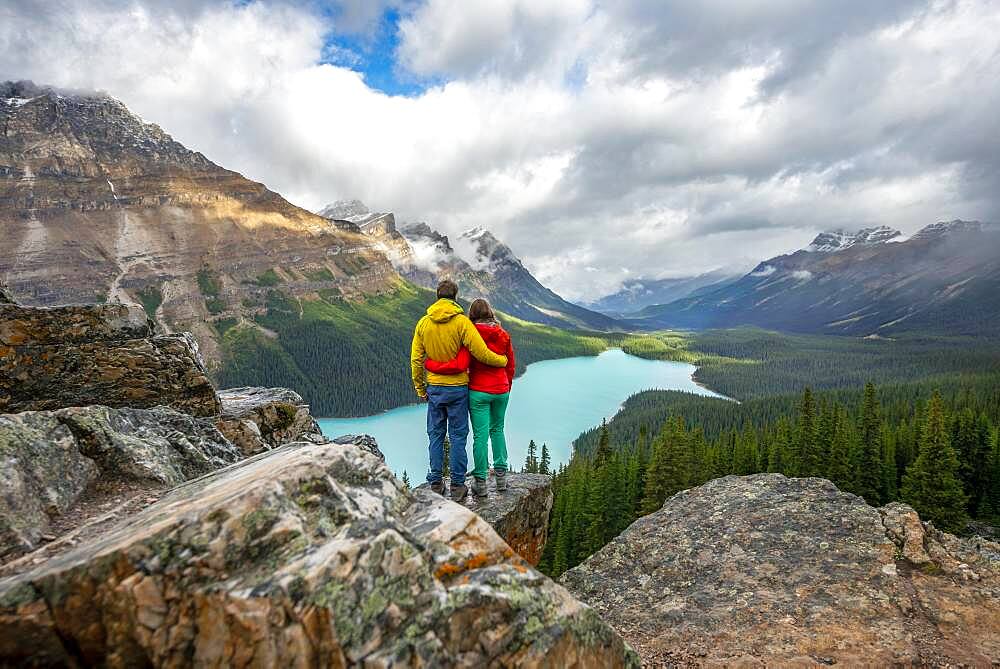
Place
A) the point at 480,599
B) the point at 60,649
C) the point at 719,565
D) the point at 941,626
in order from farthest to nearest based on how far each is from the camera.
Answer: the point at 719,565, the point at 941,626, the point at 480,599, the point at 60,649

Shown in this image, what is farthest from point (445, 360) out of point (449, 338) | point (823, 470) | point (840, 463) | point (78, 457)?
point (823, 470)

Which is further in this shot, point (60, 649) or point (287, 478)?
point (287, 478)

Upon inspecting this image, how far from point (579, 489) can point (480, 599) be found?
4307cm

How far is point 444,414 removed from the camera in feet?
32.8

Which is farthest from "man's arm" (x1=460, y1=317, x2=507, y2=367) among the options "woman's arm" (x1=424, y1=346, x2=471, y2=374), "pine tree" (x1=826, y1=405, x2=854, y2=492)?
"pine tree" (x1=826, y1=405, x2=854, y2=492)

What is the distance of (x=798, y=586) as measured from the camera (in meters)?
11.7

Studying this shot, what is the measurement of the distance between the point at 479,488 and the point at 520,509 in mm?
1129

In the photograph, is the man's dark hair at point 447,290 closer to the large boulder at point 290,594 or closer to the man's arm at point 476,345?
the man's arm at point 476,345

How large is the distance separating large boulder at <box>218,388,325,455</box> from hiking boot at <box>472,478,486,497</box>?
620cm

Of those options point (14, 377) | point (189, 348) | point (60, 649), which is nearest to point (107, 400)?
point (14, 377)

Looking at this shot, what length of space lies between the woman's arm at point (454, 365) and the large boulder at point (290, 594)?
381 cm

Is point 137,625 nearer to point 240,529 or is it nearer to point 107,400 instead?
point 240,529

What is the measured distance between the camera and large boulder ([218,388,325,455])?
1307 cm

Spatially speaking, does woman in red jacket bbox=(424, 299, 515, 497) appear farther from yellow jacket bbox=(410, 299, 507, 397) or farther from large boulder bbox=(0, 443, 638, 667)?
large boulder bbox=(0, 443, 638, 667)
